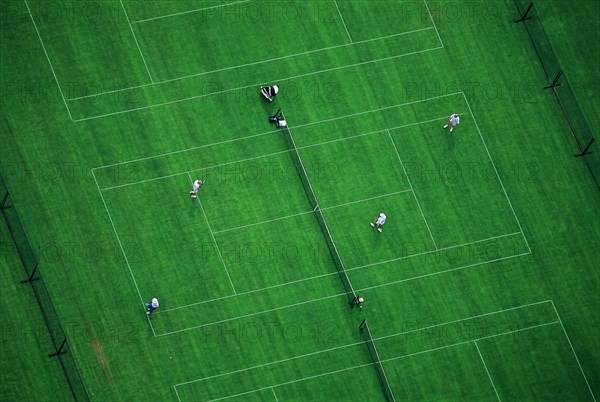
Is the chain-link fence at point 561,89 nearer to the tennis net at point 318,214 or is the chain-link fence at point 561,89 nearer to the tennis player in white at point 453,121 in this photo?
the tennis player in white at point 453,121

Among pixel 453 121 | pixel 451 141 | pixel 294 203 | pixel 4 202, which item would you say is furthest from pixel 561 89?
pixel 4 202

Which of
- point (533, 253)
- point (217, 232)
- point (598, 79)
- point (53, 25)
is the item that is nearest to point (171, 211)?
point (217, 232)

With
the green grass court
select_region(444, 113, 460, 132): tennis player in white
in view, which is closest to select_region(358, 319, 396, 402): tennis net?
the green grass court

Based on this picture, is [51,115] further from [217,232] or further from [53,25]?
[217,232]

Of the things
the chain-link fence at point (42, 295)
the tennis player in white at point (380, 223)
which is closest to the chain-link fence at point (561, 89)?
the tennis player in white at point (380, 223)

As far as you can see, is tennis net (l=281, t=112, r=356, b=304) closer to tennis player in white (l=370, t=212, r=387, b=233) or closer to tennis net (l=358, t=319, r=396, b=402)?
tennis net (l=358, t=319, r=396, b=402)

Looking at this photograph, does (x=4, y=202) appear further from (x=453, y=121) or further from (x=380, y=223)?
(x=453, y=121)
